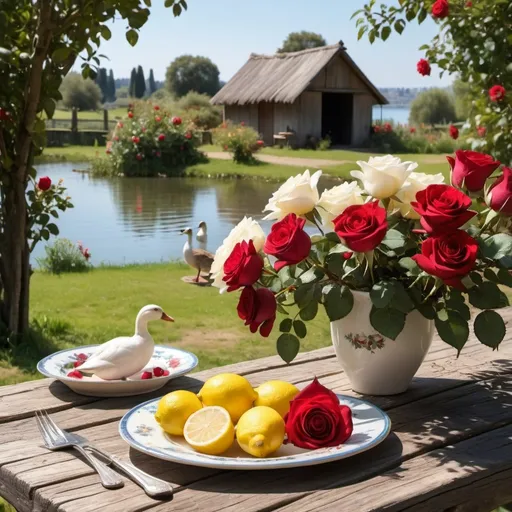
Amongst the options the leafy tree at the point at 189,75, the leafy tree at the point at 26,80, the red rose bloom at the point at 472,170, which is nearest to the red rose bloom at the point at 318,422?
the red rose bloom at the point at 472,170

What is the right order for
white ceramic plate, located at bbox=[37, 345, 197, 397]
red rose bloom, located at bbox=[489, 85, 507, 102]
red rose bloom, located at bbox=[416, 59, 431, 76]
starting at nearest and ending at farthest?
white ceramic plate, located at bbox=[37, 345, 197, 397], red rose bloom, located at bbox=[489, 85, 507, 102], red rose bloom, located at bbox=[416, 59, 431, 76]

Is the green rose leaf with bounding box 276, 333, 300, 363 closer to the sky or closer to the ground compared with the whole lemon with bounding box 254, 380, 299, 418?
closer to the sky

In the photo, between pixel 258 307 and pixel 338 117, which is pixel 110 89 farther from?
pixel 258 307

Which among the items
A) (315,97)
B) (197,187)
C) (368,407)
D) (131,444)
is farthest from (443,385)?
(315,97)

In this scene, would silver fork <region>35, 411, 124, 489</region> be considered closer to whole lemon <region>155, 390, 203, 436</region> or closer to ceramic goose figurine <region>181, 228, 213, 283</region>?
whole lemon <region>155, 390, 203, 436</region>

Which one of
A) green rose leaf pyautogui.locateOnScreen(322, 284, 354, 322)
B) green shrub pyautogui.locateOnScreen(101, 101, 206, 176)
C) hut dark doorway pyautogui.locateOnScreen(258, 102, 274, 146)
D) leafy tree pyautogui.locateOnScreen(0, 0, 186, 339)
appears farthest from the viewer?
hut dark doorway pyautogui.locateOnScreen(258, 102, 274, 146)

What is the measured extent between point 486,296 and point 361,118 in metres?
25.3

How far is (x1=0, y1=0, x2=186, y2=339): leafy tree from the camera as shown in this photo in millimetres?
3891

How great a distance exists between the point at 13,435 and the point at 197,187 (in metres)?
15.2

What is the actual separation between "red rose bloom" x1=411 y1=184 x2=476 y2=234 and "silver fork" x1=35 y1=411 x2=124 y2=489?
0.74m

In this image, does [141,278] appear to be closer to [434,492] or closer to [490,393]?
[490,393]

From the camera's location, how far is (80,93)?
164 ft

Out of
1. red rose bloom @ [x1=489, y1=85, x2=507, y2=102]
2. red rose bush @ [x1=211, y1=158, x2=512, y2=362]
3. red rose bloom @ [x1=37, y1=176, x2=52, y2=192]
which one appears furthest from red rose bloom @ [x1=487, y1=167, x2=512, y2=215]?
red rose bloom @ [x1=489, y1=85, x2=507, y2=102]

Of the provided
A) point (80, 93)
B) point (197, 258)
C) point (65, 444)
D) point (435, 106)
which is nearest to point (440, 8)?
point (197, 258)
